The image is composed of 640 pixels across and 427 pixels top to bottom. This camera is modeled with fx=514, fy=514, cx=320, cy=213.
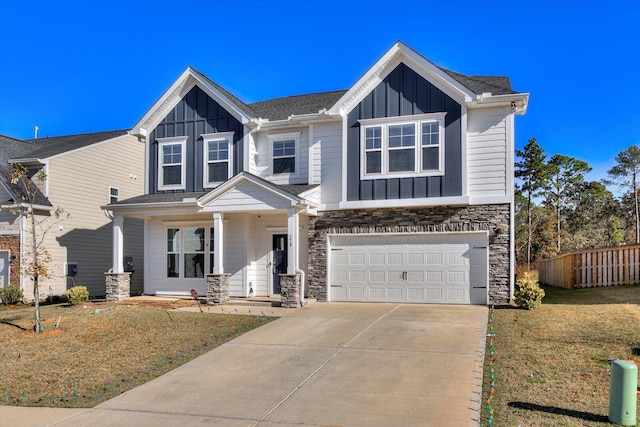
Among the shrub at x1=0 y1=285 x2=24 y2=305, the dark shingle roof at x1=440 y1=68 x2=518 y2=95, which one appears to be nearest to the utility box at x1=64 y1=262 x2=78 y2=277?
the shrub at x1=0 y1=285 x2=24 y2=305

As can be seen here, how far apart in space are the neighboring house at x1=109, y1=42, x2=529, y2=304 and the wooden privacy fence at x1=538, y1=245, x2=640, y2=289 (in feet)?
20.1

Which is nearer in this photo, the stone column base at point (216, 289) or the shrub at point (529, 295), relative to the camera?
the shrub at point (529, 295)

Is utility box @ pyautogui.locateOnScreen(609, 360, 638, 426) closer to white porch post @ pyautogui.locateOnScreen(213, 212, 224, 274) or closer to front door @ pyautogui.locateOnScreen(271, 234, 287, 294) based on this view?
white porch post @ pyautogui.locateOnScreen(213, 212, 224, 274)

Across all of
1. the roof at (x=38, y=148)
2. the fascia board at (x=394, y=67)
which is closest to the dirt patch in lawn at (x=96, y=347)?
the roof at (x=38, y=148)

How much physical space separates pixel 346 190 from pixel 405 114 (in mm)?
2825

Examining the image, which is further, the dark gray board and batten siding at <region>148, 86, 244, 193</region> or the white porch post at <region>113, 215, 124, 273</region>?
the dark gray board and batten siding at <region>148, 86, 244, 193</region>

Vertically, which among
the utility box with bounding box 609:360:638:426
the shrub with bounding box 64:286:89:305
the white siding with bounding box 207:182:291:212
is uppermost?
the white siding with bounding box 207:182:291:212

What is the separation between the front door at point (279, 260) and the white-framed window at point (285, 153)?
219 centimetres

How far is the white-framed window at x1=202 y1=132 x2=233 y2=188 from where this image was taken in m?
17.2

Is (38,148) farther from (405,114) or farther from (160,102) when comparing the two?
(405,114)

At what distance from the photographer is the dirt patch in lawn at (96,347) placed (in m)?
8.08

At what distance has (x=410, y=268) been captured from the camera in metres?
15.1

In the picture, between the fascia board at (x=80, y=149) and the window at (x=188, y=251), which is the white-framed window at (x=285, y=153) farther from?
the fascia board at (x=80, y=149)

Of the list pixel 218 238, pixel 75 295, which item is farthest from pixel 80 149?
pixel 218 238
